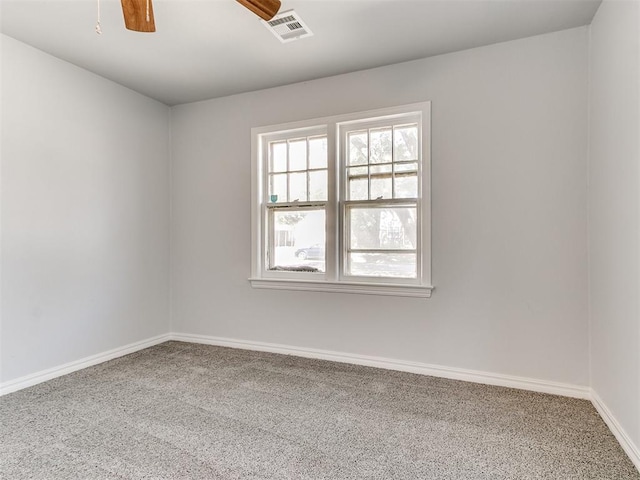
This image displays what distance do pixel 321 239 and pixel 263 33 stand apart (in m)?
1.76

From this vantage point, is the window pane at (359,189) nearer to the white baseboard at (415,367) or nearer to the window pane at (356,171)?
the window pane at (356,171)

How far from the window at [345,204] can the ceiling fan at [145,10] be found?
147 centimetres

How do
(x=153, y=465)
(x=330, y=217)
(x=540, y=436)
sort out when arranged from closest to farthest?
(x=153, y=465) → (x=540, y=436) → (x=330, y=217)

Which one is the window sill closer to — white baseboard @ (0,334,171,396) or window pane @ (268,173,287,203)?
window pane @ (268,173,287,203)

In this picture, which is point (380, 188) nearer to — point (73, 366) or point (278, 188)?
point (278, 188)

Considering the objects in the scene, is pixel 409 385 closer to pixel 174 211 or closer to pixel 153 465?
pixel 153 465

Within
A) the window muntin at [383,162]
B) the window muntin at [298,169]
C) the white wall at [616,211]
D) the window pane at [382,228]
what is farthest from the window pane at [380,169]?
the white wall at [616,211]

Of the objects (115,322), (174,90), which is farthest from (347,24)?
(115,322)

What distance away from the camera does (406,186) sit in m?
3.21

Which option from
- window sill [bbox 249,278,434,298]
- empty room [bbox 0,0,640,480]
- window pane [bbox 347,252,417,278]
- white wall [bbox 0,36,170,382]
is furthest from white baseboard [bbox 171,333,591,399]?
white wall [bbox 0,36,170,382]

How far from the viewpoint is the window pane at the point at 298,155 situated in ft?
11.9

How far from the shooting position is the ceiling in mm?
2406

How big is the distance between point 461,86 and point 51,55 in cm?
330

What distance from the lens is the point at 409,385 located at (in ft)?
9.32
